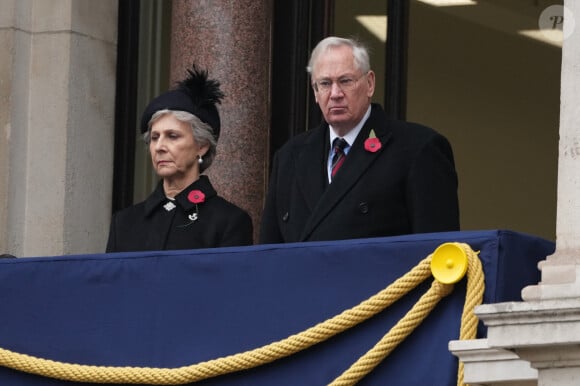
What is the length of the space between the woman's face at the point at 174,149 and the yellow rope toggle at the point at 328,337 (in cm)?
113

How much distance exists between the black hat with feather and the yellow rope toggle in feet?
4.48

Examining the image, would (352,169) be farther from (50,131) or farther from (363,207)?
(50,131)

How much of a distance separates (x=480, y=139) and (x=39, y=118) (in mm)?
2889

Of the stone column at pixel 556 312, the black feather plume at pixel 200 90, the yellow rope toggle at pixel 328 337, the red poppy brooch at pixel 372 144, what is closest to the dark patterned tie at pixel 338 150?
the red poppy brooch at pixel 372 144

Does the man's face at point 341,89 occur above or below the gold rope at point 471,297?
above

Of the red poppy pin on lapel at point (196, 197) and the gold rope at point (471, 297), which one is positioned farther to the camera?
the red poppy pin on lapel at point (196, 197)

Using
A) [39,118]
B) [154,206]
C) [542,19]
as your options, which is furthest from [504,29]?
[154,206]

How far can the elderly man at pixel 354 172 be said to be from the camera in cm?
773

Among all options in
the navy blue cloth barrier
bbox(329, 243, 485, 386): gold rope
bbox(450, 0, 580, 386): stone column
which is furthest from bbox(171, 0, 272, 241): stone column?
bbox(450, 0, 580, 386): stone column

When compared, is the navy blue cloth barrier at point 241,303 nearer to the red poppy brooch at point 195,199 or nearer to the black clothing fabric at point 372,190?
the black clothing fabric at point 372,190

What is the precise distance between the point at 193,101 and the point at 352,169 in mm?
966

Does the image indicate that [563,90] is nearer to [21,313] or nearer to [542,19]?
[21,313]

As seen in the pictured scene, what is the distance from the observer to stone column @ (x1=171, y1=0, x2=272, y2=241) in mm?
11164

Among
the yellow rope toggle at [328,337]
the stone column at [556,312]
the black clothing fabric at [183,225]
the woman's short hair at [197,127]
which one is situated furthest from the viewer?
the woman's short hair at [197,127]
